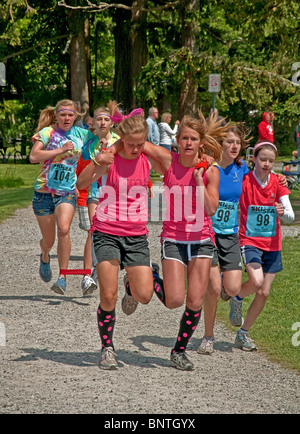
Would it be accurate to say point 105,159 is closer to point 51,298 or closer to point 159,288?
point 159,288

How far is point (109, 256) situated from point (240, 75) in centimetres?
1993

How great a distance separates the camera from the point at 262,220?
701 cm

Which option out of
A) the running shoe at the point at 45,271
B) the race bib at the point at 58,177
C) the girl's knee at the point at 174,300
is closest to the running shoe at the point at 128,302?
the girl's knee at the point at 174,300

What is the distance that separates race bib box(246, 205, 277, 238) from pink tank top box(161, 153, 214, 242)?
2.43 feet

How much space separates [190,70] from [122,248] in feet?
62.6

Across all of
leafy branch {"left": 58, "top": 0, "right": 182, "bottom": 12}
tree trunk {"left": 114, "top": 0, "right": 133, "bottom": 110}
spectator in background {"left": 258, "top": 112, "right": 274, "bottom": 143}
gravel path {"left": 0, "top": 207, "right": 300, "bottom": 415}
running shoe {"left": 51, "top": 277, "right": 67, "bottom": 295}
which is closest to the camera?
gravel path {"left": 0, "top": 207, "right": 300, "bottom": 415}

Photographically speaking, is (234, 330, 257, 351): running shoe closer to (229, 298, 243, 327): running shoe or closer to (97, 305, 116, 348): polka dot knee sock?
(229, 298, 243, 327): running shoe

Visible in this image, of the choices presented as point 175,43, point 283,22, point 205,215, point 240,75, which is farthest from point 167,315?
point 175,43

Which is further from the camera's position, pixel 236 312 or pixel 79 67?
pixel 79 67

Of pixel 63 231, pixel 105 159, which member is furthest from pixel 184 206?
pixel 63 231

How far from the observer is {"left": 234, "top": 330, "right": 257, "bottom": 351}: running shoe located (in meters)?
7.11

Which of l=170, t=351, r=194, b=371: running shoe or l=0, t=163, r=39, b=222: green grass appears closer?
l=170, t=351, r=194, b=371: running shoe

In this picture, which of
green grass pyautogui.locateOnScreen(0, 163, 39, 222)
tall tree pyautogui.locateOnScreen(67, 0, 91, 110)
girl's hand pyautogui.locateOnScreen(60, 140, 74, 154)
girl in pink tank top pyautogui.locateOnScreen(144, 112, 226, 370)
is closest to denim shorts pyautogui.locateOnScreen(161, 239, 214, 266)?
girl in pink tank top pyautogui.locateOnScreen(144, 112, 226, 370)

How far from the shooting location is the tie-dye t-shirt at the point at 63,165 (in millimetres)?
8883
